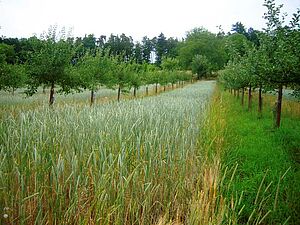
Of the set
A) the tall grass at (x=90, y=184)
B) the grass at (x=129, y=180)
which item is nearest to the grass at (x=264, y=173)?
the grass at (x=129, y=180)

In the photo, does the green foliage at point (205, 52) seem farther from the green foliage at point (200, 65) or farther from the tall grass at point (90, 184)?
the tall grass at point (90, 184)

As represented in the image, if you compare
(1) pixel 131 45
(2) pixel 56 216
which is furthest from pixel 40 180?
(1) pixel 131 45

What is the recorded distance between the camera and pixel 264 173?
5.49 m

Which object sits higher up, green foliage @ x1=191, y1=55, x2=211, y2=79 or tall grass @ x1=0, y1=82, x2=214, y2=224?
green foliage @ x1=191, y1=55, x2=211, y2=79

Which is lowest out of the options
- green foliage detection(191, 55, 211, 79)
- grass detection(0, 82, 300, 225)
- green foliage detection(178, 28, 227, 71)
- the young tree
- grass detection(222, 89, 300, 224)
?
grass detection(222, 89, 300, 224)

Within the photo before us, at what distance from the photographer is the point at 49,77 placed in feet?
38.3

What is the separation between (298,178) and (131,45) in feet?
308

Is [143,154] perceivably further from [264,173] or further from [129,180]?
[264,173]

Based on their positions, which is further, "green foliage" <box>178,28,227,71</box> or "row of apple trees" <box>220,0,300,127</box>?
"green foliage" <box>178,28,227,71</box>

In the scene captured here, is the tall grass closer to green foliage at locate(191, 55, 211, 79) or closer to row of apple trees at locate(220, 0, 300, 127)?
row of apple trees at locate(220, 0, 300, 127)

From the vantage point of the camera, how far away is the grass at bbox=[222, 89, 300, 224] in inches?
147

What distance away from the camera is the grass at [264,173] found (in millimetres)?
3727

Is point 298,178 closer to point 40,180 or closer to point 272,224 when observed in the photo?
point 272,224

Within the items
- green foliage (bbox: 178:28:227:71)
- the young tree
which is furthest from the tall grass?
green foliage (bbox: 178:28:227:71)
